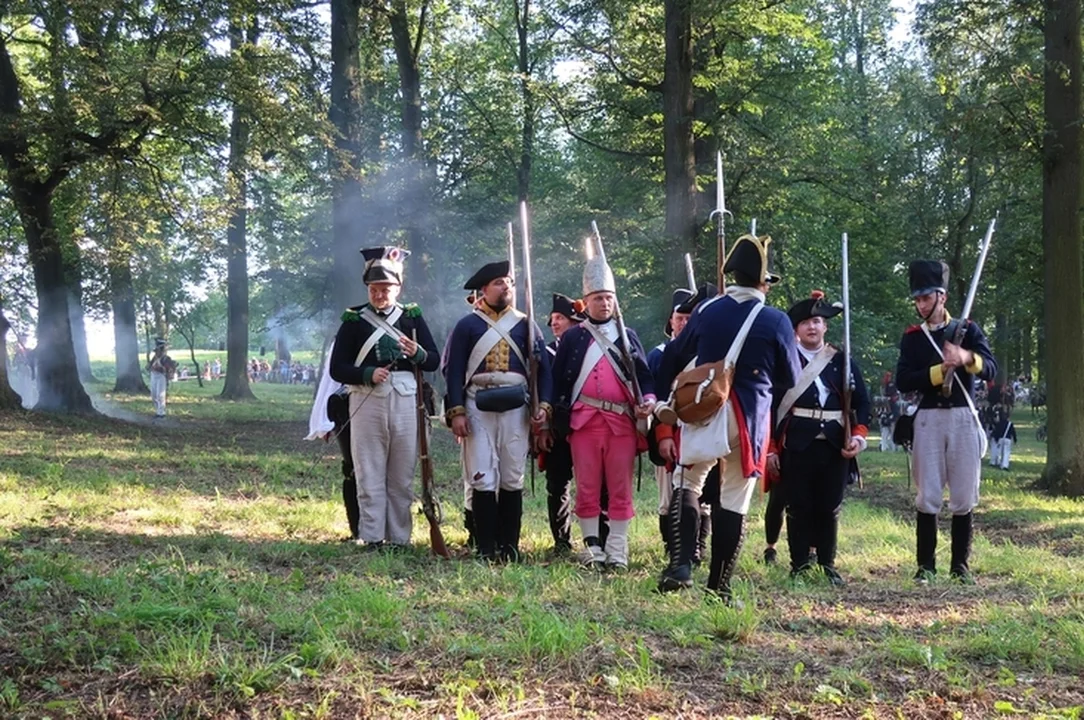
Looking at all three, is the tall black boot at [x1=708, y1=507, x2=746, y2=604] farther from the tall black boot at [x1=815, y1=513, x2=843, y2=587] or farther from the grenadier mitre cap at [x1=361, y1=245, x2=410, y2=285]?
the grenadier mitre cap at [x1=361, y1=245, x2=410, y2=285]

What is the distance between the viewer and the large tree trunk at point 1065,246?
1320 centimetres

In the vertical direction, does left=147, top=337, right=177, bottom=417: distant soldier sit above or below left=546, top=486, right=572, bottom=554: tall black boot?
above

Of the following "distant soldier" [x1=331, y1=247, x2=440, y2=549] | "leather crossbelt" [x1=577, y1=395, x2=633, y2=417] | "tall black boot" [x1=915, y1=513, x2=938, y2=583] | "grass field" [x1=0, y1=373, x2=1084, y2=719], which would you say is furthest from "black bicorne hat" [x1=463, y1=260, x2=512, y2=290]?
"tall black boot" [x1=915, y1=513, x2=938, y2=583]

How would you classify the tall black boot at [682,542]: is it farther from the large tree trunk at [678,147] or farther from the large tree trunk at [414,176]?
the large tree trunk at [414,176]

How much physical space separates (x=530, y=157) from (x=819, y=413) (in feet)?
78.0

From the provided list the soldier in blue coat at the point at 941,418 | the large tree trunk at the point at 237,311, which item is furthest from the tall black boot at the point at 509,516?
the large tree trunk at the point at 237,311

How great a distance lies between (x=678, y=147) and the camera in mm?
16578

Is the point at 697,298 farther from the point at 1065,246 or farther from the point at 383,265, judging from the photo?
the point at 1065,246

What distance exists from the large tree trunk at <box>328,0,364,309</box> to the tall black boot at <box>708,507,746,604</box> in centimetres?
1373

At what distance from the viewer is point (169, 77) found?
15438 millimetres

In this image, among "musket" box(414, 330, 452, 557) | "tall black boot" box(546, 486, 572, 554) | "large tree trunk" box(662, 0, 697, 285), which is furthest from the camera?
"large tree trunk" box(662, 0, 697, 285)

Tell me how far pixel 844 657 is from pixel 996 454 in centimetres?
1842

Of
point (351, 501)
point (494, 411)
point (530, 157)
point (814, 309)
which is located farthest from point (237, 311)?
point (814, 309)

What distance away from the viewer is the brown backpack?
551cm
